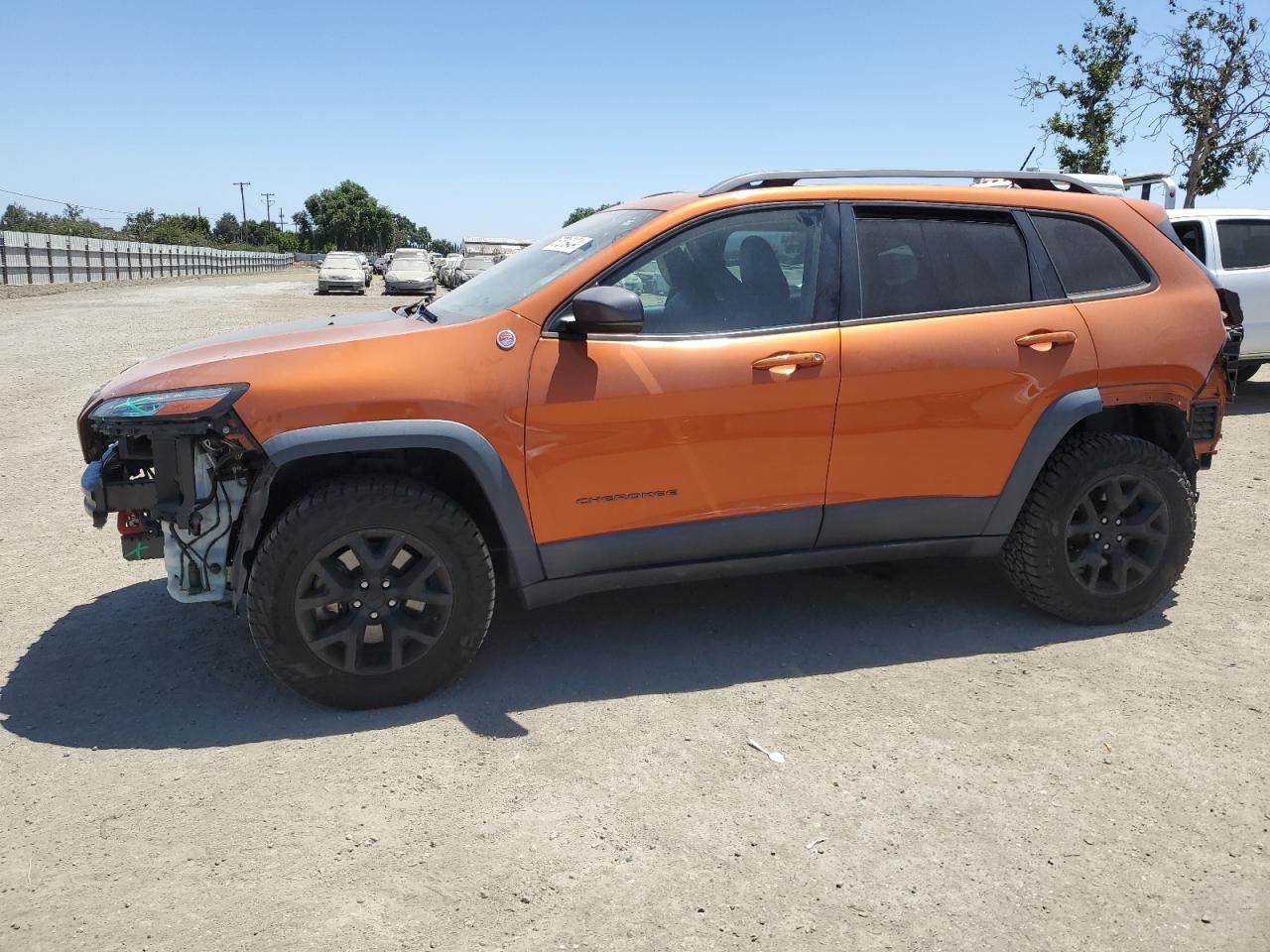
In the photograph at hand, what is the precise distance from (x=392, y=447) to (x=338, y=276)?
36.6 metres

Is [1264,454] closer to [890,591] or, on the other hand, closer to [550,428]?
[890,591]

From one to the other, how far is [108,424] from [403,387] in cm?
98

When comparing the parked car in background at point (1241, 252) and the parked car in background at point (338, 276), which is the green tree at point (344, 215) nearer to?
the parked car in background at point (338, 276)

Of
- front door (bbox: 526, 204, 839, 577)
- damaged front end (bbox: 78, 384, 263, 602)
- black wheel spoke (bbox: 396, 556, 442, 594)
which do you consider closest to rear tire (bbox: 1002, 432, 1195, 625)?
front door (bbox: 526, 204, 839, 577)

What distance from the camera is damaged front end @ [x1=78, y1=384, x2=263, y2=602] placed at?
3.38 metres

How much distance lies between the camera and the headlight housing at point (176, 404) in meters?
3.35

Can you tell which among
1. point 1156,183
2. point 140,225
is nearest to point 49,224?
point 140,225

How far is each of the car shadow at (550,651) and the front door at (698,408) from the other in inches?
18.8

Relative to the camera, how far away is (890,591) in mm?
4863

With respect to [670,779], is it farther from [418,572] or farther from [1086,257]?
[1086,257]

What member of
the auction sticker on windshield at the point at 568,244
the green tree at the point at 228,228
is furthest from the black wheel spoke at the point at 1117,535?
the green tree at the point at 228,228

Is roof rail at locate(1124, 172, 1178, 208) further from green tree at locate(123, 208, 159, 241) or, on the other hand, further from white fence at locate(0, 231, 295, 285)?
green tree at locate(123, 208, 159, 241)

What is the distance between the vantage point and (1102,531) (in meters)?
4.36

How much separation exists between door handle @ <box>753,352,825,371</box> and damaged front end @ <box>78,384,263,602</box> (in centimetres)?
180
